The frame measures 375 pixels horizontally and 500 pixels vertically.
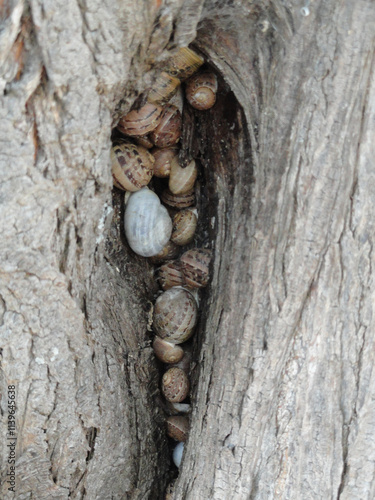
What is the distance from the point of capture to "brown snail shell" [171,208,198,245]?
192 cm

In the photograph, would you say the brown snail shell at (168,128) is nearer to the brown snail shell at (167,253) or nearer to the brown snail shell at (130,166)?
the brown snail shell at (130,166)

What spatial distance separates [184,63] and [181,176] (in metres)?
0.43

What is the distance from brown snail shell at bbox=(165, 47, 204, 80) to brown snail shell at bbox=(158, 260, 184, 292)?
2.44ft

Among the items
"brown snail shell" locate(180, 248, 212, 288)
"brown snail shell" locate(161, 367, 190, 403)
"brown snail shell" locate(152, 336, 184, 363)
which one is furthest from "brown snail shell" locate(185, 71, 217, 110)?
"brown snail shell" locate(161, 367, 190, 403)

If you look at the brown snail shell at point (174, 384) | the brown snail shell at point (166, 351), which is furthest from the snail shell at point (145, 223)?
the brown snail shell at point (174, 384)

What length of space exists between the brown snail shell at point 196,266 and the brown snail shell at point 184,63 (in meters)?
0.65

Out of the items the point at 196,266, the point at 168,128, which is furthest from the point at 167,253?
the point at 168,128

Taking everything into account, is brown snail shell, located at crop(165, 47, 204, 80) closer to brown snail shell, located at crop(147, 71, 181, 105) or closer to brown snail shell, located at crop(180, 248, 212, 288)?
brown snail shell, located at crop(147, 71, 181, 105)

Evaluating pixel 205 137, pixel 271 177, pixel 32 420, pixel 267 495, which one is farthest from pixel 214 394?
pixel 205 137

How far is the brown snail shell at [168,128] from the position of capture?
1756mm

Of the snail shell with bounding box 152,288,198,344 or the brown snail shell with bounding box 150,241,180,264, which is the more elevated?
the brown snail shell with bounding box 150,241,180,264

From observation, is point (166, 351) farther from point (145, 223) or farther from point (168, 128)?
point (168, 128)

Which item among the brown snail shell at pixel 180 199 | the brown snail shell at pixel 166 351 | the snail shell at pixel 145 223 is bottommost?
the brown snail shell at pixel 166 351

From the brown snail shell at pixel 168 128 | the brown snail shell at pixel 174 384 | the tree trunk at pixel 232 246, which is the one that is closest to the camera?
the tree trunk at pixel 232 246
